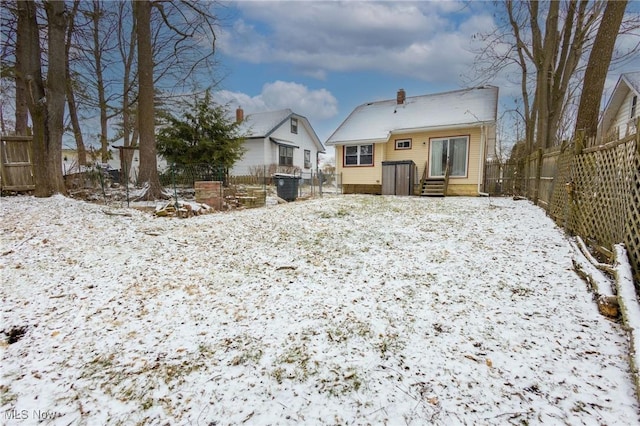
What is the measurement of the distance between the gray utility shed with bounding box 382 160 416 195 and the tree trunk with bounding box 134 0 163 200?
9145mm

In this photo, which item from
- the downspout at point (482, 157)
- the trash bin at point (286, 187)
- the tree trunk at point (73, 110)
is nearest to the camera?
the trash bin at point (286, 187)

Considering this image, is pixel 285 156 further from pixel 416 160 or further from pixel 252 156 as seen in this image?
pixel 416 160

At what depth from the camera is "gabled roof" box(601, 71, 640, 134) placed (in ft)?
41.6

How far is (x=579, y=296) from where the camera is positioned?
2.64 metres

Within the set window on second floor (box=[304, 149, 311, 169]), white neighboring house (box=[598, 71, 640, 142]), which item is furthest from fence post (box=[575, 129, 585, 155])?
window on second floor (box=[304, 149, 311, 169])

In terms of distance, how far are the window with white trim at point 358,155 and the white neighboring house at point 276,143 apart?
6210 millimetres

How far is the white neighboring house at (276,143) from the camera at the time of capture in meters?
20.9

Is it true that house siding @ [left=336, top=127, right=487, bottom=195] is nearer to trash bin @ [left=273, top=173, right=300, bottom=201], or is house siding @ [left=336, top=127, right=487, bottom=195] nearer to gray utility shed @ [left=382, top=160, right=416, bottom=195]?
gray utility shed @ [left=382, top=160, right=416, bottom=195]

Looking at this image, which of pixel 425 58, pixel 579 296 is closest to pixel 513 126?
pixel 425 58

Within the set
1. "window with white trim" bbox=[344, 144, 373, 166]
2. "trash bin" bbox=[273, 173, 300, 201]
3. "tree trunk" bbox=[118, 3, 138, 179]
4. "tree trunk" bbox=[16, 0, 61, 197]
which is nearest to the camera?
"tree trunk" bbox=[16, 0, 61, 197]

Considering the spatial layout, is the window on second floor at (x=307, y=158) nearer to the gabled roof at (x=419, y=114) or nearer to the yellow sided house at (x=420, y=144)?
the gabled roof at (x=419, y=114)

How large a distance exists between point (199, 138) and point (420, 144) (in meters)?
9.62

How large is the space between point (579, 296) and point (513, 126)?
2190cm

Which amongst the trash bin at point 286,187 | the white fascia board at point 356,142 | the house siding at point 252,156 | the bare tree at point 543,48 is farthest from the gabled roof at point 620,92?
the house siding at point 252,156
